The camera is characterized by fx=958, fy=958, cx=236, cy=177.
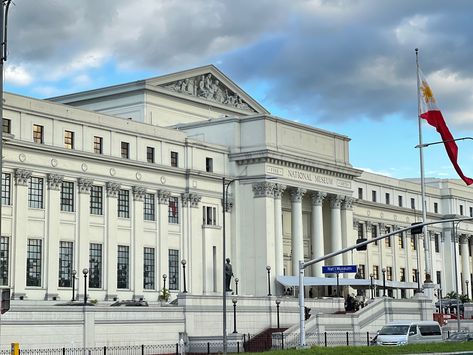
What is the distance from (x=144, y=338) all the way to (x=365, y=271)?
58477 millimetres

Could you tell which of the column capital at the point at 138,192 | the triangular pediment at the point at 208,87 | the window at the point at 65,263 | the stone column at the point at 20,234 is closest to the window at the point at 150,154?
the column capital at the point at 138,192

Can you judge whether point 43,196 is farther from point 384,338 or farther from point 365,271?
point 365,271

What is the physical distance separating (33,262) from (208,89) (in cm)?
3576

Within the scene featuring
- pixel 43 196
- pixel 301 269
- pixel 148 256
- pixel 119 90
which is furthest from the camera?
pixel 119 90

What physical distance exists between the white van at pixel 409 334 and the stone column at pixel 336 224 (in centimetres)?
3767

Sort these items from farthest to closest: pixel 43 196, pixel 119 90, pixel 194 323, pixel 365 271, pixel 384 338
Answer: pixel 365 271 → pixel 119 90 → pixel 43 196 → pixel 194 323 → pixel 384 338

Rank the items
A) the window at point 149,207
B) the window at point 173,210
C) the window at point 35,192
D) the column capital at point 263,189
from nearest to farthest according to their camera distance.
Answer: the window at point 35,192, the window at point 149,207, the window at point 173,210, the column capital at point 263,189

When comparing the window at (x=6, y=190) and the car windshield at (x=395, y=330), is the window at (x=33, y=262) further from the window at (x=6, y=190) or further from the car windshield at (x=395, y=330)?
the car windshield at (x=395, y=330)

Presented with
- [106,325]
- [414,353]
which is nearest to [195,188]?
[106,325]

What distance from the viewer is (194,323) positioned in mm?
68000

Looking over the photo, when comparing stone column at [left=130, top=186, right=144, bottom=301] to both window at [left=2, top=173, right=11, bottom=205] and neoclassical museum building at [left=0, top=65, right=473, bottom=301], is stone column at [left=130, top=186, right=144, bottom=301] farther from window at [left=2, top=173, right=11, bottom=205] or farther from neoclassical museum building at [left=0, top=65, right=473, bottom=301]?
window at [left=2, top=173, right=11, bottom=205]

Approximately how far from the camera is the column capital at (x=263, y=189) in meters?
91.2

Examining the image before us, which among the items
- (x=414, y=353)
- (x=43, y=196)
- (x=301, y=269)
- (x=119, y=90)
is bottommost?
(x=414, y=353)

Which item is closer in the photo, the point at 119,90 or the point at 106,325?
the point at 106,325
